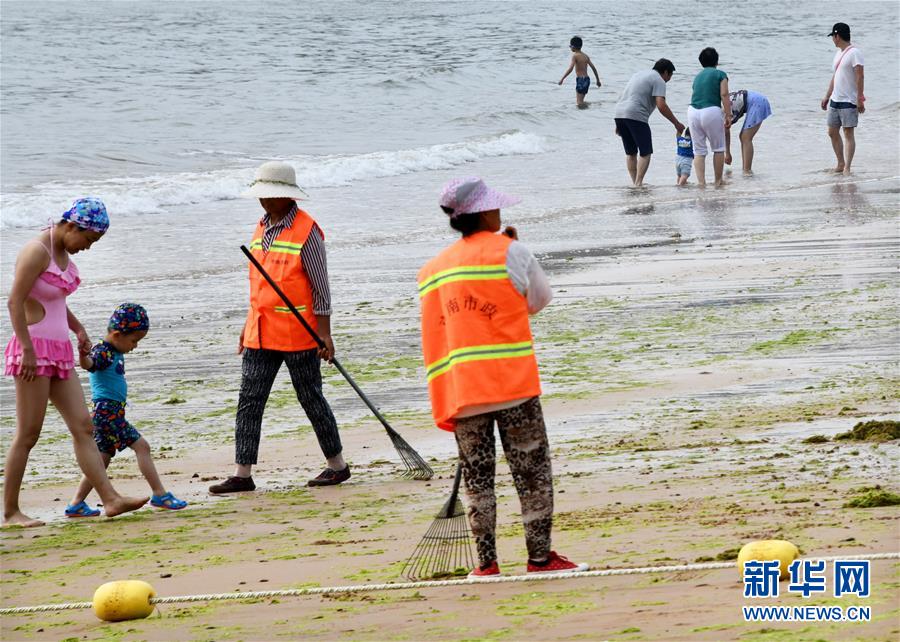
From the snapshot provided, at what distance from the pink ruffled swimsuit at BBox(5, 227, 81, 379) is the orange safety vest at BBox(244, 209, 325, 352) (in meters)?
0.98

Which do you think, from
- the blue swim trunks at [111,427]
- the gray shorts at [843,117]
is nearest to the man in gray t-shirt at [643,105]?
the gray shorts at [843,117]

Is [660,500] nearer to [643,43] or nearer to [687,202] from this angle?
[687,202]

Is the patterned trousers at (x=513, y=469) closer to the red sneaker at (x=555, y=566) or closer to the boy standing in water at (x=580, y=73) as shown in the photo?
the red sneaker at (x=555, y=566)

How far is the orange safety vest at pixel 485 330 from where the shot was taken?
15.6ft

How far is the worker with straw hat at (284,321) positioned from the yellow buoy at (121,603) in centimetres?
211

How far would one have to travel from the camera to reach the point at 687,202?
1828 centimetres

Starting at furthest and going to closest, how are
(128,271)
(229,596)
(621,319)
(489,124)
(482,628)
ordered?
(489,124)
(128,271)
(621,319)
(229,596)
(482,628)

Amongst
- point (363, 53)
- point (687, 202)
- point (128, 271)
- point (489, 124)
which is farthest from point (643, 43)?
point (128, 271)

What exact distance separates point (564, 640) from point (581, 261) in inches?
384

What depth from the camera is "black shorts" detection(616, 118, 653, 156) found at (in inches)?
784

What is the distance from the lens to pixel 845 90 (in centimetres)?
1933

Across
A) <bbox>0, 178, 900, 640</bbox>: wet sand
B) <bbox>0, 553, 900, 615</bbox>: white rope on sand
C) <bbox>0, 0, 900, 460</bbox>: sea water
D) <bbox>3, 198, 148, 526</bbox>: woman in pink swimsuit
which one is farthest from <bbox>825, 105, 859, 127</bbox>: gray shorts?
<bbox>0, 553, 900, 615</bbox>: white rope on sand

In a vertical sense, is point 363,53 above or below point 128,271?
above

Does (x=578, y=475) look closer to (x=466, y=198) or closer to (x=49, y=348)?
(x=466, y=198)
